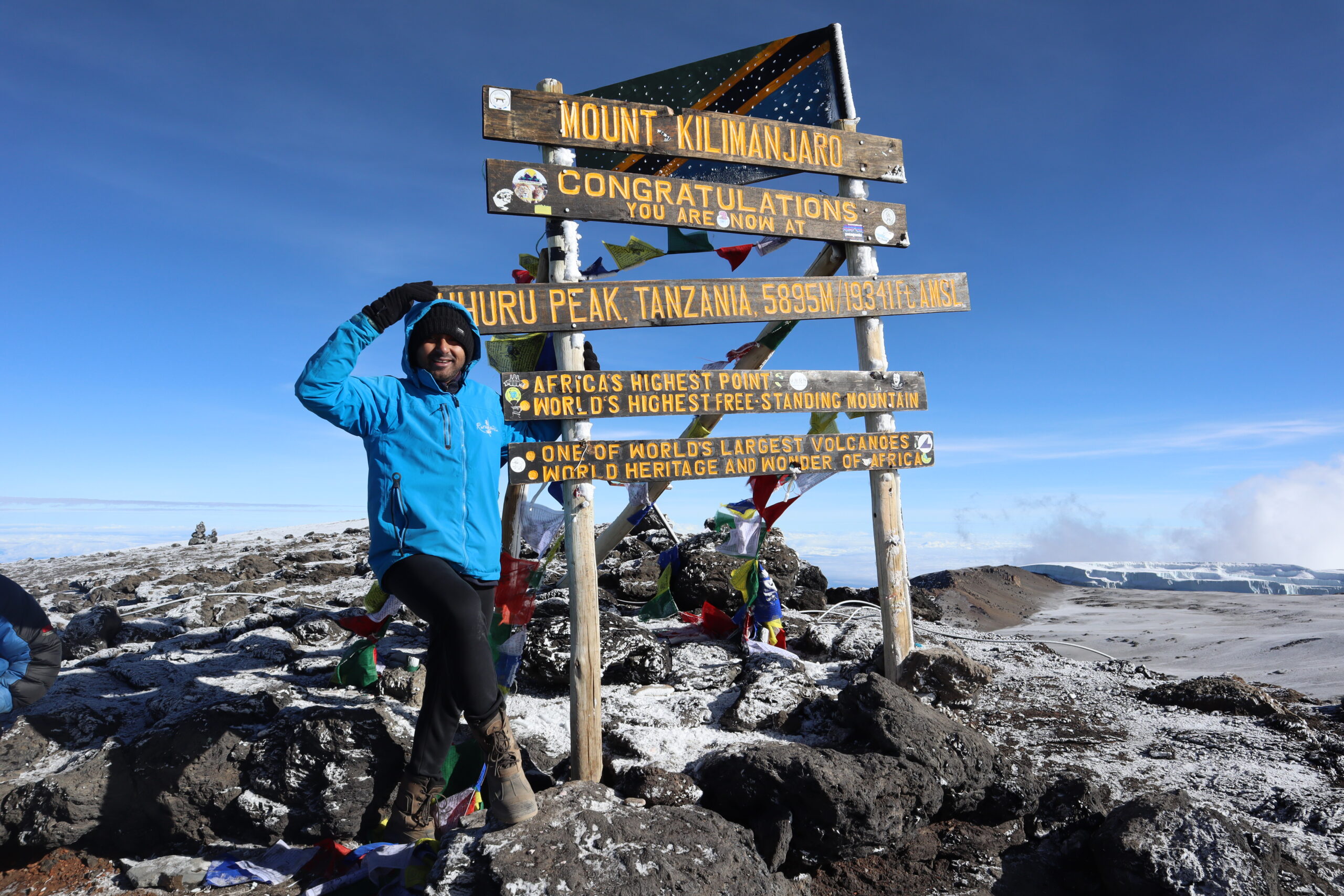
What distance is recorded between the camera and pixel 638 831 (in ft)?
8.31

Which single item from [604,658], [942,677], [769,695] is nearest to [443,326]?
[604,658]

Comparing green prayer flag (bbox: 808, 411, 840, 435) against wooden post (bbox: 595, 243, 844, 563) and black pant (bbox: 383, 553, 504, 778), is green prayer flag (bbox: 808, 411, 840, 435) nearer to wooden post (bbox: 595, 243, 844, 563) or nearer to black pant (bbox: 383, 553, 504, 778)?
wooden post (bbox: 595, 243, 844, 563)

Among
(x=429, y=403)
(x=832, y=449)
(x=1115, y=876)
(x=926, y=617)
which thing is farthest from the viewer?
(x=926, y=617)

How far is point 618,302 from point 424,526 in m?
1.84

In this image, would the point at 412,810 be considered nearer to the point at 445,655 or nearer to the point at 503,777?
the point at 503,777

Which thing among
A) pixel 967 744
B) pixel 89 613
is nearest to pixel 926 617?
pixel 967 744

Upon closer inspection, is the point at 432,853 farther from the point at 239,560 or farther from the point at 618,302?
the point at 239,560

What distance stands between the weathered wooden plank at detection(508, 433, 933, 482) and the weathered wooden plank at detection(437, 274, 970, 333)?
2.32 feet

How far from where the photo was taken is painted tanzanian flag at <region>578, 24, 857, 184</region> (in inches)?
185

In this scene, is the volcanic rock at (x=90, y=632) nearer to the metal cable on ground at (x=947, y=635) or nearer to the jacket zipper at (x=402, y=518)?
the jacket zipper at (x=402, y=518)

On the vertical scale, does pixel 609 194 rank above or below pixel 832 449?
above

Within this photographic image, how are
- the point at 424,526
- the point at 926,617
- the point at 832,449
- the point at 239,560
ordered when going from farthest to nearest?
1. the point at 239,560
2. the point at 926,617
3. the point at 832,449
4. the point at 424,526

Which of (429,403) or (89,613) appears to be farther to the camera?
(89,613)

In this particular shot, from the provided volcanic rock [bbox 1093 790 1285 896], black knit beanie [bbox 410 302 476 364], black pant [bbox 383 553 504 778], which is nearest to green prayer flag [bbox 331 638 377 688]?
black pant [bbox 383 553 504 778]
